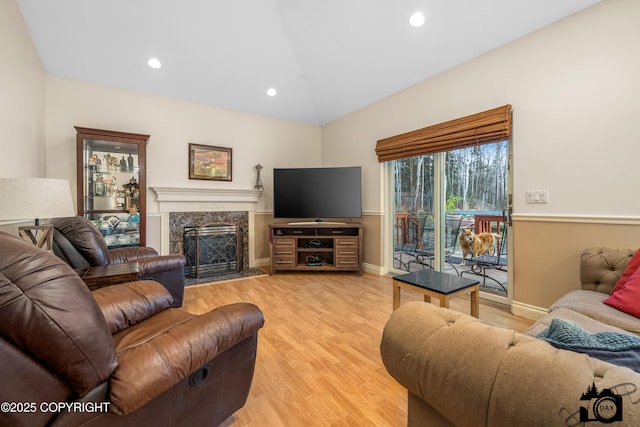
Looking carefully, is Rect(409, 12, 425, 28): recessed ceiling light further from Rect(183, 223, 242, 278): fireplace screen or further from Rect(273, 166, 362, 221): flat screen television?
Rect(183, 223, 242, 278): fireplace screen

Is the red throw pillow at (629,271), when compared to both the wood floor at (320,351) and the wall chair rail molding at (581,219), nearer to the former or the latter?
the wall chair rail molding at (581,219)

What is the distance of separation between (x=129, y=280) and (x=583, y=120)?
362cm

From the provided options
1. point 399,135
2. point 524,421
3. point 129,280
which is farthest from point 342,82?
point 524,421

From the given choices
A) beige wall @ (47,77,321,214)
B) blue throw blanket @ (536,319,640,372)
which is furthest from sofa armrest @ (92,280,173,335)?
beige wall @ (47,77,321,214)

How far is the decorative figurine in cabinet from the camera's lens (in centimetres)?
334

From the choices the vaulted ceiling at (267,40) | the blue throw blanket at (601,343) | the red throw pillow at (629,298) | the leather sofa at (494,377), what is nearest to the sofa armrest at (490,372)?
the leather sofa at (494,377)

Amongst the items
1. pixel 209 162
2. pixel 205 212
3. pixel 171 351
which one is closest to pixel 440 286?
pixel 171 351

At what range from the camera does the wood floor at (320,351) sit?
1.45 m

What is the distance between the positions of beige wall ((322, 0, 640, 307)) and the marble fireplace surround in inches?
129

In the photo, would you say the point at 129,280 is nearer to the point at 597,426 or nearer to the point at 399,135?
the point at 597,426

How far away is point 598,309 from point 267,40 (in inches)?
158

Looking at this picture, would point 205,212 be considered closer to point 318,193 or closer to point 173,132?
point 173,132

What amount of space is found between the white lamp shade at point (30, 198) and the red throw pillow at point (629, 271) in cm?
350

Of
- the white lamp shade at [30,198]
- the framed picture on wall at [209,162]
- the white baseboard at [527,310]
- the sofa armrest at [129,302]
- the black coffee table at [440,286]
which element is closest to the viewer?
the sofa armrest at [129,302]
